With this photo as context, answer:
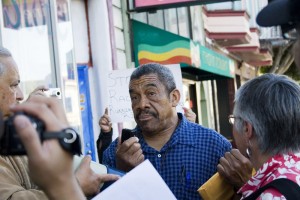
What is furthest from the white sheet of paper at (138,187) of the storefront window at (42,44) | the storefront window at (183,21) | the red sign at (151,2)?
the storefront window at (183,21)

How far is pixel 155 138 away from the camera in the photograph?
127 inches

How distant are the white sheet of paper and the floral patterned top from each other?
36 cm

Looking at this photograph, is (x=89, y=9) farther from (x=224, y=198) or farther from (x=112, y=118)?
(x=224, y=198)

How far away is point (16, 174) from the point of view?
213cm

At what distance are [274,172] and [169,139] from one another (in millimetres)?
1131

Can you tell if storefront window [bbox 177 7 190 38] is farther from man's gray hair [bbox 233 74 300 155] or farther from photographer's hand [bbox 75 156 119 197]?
photographer's hand [bbox 75 156 119 197]

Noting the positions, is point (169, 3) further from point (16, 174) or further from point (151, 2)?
point (16, 174)

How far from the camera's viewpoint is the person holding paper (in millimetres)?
3062

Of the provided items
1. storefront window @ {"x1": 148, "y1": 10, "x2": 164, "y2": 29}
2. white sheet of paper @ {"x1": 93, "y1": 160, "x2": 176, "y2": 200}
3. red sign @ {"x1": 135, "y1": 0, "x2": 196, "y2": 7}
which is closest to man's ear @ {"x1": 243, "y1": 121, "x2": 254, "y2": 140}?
white sheet of paper @ {"x1": 93, "y1": 160, "x2": 176, "y2": 200}

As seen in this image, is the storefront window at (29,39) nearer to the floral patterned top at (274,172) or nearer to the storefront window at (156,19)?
the floral patterned top at (274,172)

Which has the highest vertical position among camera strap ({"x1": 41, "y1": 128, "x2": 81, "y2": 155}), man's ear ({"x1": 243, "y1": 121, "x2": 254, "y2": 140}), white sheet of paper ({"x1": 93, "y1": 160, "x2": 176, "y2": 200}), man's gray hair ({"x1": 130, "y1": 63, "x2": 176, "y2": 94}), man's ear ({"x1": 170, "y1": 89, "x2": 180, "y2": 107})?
man's gray hair ({"x1": 130, "y1": 63, "x2": 176, "y2": 94})

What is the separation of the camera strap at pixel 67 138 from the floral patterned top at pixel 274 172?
1.04 m

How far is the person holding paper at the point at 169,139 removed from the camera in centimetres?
306

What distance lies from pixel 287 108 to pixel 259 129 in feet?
0.45
